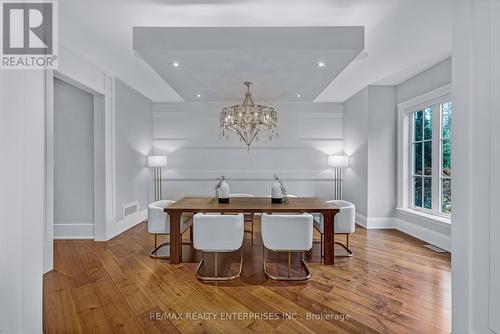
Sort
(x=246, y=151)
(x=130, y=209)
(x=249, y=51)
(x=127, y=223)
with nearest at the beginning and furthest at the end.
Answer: (x=249, y=51) < (x=127, y=223) < (x=130, y=209) < (x=246, y=151)

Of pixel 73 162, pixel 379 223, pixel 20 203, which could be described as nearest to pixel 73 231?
pixel 73 162

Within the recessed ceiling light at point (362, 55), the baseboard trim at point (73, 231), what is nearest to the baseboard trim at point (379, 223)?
the recessed ceiling light at point (362, 55)

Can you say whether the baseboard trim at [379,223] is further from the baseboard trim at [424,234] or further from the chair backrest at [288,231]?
the chair backrest at [288,231]

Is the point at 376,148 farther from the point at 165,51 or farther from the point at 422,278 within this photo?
the point at 165,51

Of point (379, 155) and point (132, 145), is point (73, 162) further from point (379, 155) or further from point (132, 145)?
point (379, 155)

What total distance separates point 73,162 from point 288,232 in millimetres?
3601

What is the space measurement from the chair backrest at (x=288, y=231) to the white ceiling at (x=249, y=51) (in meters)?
1.82

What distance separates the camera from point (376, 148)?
441 centimetres

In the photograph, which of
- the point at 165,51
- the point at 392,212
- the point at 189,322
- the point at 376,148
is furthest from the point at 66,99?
the point at 392,212

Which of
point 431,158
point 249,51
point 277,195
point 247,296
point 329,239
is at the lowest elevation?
point 247,296

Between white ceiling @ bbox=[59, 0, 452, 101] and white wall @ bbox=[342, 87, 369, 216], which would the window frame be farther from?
white ceiling @ bbox=[59, 0, 452, 101]

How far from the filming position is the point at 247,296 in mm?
2225

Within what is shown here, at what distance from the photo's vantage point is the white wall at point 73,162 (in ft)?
12.6

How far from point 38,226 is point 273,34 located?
2.59 metres
